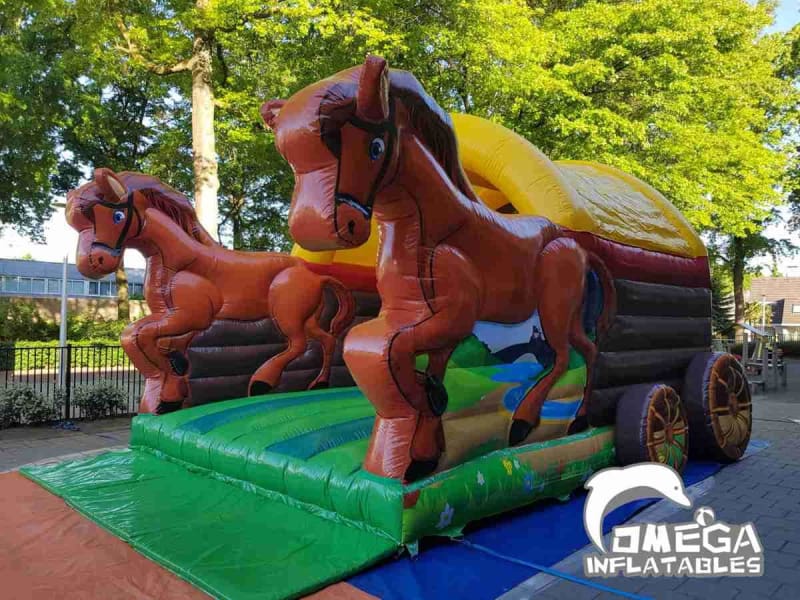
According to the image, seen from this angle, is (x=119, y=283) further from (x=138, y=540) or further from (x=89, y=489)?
(x=138, y=540)

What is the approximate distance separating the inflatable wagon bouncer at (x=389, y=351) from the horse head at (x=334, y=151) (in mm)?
11

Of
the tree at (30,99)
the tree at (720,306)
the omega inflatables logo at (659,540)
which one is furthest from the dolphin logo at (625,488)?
the tree at (720,306)

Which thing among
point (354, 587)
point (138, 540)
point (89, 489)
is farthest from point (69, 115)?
point (354, 587)

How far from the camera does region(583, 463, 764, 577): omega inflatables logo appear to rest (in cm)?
333

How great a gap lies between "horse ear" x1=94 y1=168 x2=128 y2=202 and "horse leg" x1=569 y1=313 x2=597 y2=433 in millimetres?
3788

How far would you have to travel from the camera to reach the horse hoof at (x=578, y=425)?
176 inches

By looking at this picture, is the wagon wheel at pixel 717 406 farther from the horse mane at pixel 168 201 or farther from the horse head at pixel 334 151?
the horse mane at pixel 168 201

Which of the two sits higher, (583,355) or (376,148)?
(376,148)

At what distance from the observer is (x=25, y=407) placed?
7.94 m

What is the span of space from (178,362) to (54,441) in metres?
2.75

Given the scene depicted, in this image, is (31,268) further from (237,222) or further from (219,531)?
(219,531)

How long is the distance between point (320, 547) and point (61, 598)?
47.2 inches

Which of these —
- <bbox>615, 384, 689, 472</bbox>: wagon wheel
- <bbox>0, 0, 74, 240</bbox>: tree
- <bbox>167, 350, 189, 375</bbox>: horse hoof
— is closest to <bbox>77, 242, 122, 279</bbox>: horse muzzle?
<bbox>167, 350, 189, 375</bbox>: horse hoof

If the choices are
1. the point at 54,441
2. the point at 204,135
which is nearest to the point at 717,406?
the point at 54,441
